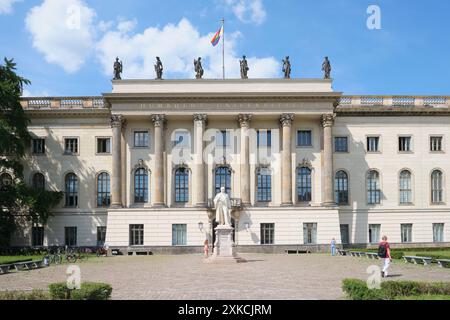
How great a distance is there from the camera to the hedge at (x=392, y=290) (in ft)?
53.0

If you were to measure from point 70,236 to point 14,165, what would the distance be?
9.85 meters

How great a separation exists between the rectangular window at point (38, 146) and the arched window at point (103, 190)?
21.7 feet

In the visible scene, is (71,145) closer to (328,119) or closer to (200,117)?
(200,117)

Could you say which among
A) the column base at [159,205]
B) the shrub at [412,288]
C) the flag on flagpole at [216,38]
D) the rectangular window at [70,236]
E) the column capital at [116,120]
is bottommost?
the rectangular window at [70,236]

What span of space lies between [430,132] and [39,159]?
41.1 m

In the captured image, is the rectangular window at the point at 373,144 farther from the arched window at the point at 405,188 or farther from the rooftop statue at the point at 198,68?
the rooftop statue at the point at 198,68

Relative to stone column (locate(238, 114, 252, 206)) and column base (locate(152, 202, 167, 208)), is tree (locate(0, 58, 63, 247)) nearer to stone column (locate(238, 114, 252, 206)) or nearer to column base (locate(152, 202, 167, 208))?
column base (locate(152, 202, 167, 208))

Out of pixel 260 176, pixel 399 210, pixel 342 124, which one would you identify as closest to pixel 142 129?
pixel 260 176

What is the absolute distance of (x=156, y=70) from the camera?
183 feet

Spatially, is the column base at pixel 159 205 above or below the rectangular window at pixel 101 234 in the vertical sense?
above

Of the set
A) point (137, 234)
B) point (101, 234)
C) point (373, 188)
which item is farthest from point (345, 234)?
point (101, 234)

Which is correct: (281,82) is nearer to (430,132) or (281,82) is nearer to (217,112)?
(217,112)

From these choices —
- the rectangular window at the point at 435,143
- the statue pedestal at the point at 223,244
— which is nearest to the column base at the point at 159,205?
the statue pedestal at the point at 223,244

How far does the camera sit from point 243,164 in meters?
54.3
